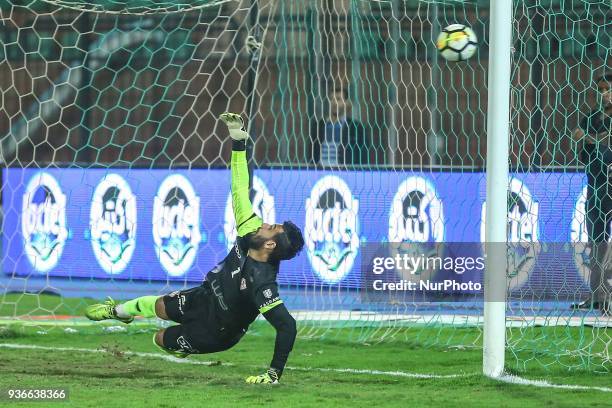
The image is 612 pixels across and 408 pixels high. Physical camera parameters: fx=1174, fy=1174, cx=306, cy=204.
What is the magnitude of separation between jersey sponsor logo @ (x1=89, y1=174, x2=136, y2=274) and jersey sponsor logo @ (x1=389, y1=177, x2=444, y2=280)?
9.50ft

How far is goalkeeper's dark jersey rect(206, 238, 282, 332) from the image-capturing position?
7.06 meters

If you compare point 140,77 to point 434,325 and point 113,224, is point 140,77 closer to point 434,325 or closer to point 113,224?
point 113,224

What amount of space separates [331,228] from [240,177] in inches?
152

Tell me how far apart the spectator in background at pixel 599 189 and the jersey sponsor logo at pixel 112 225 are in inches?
190

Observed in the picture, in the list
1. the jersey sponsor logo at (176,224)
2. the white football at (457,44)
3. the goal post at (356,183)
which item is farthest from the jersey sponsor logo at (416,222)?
the white football at (457,44)

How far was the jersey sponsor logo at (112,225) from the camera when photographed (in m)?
12.0

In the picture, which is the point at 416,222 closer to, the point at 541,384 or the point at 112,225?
the point at 112,225

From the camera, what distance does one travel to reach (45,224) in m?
12.4

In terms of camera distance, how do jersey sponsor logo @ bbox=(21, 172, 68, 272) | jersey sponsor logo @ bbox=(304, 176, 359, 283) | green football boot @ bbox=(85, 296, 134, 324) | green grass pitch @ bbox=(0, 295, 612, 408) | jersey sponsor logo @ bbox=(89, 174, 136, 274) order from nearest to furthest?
green grass pitch @ bbox=(0, 295, 612, 408)
green football boot @ bbox=(85, 296, 134, 324)
jersey sponsor logo @ bbox=(304, 176, 359, 283)
jersey sponsor logo @ bbox=(89, 174, 136, 274)
jersey sponsor logo @ bbox=(21, 172, 68, 272)

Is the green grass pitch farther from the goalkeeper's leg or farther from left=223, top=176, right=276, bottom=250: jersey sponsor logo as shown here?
left=223, top=176, right=276, bottom=250: jersey sponsor logo

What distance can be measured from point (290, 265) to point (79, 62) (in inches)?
202

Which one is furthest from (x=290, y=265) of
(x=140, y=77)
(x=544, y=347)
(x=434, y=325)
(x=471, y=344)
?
(x=140, y=77)

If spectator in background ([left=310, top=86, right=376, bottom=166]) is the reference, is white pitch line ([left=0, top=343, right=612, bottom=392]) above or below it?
below

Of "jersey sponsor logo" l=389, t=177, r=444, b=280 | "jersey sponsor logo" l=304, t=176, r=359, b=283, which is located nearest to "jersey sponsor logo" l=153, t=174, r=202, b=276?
"jersey sponsor logo" l=304, t=176, r=359, b=283
